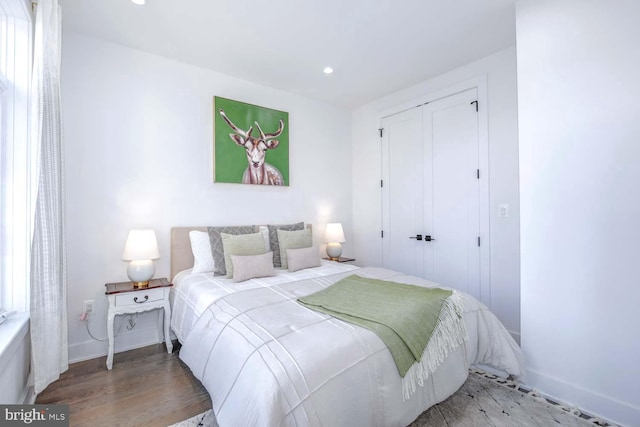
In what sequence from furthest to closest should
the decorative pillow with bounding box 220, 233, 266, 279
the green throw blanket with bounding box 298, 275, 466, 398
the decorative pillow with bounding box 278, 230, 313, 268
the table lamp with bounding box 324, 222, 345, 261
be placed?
the table lamp with bounding box 324, 222, 345, 261 < the decorative pillow with bounding box 278, 230, 313, 268 < the decorative pillow with bounding box 220, 233, 266, 279 < the green throw blanket with bounding box 298, 275, 466, 398

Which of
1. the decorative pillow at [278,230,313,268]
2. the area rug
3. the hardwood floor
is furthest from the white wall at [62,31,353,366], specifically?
the area rug

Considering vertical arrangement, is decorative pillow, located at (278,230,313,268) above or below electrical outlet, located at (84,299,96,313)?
above

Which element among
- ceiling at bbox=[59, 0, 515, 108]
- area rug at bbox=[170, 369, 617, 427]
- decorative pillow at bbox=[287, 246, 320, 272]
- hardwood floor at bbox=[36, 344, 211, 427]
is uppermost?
ceiling at bbox=[59, 0, 515, 108]

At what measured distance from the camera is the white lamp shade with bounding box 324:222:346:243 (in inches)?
159

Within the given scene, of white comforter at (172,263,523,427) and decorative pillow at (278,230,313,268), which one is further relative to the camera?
decorative pillow at (278,230,313,268)

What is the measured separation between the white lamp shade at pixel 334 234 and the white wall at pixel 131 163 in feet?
2.80

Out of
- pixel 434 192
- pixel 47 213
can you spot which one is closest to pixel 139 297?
pixel 47 213

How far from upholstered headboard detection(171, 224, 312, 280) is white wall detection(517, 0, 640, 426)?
117 inches

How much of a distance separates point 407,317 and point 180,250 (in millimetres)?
2291

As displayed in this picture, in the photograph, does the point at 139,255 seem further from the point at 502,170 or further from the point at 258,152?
the point at 502,170

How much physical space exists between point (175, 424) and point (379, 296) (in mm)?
1465

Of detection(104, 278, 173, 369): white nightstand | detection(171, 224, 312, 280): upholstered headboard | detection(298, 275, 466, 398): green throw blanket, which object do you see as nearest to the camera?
detection(298, 275, 466, 398): green throw blanket

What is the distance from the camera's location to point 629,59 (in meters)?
1.79

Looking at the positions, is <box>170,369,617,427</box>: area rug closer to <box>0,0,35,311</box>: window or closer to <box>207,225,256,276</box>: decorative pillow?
<box>207,225,256,276</box>: decorative pillow
